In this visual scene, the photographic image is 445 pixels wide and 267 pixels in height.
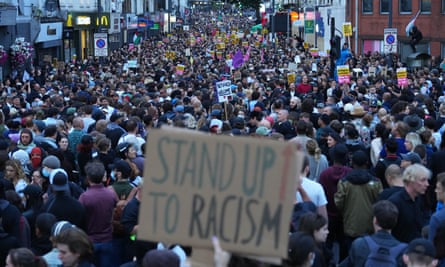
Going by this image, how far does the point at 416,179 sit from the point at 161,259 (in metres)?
3.14

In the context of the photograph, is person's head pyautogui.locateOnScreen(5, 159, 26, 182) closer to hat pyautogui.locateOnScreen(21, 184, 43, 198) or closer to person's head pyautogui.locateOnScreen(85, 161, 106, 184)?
hat pyautogui.locateOnScreen(21, 184, 43, 198)

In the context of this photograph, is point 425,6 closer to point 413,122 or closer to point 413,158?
point 413,122

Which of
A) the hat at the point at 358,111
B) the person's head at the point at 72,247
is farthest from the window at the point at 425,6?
the person's head at the point at 72,247

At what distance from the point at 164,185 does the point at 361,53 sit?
49.0 m

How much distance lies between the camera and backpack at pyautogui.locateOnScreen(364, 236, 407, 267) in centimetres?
652

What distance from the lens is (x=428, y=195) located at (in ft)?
33.4

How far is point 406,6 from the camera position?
48344 millimetres

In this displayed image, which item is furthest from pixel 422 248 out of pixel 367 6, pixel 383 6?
pixel 367 6

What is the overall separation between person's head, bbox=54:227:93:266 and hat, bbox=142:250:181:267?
62 centimetres

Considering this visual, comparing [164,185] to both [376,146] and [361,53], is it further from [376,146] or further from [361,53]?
[361,53]

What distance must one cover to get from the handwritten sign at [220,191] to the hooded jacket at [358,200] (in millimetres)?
4727

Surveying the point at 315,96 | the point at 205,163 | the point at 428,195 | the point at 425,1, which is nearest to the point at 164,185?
the point at 205,163

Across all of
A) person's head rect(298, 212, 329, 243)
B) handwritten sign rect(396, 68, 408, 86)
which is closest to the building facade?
handwritten sign rect(396, 68, 408, 86)

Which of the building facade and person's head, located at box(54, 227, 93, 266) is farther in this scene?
the building facade
